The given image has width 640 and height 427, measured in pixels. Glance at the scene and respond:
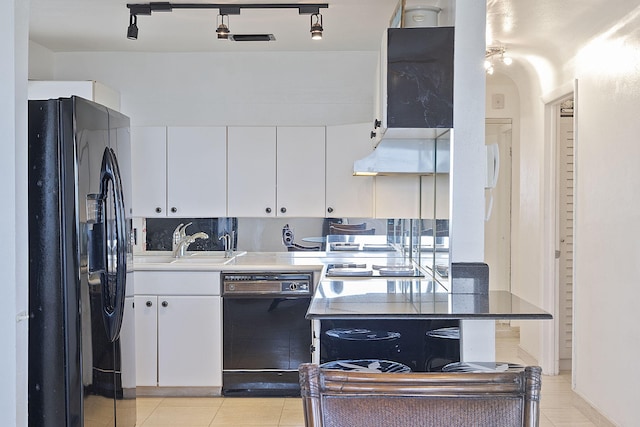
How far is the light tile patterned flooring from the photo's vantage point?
12.5ft

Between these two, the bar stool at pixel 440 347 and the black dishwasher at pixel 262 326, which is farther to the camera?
the black dishwasher at pixel 262 326

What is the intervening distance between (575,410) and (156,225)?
10.2ft

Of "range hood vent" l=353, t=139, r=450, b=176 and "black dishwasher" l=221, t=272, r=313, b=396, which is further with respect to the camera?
"black dishwasher" l=221, t=272, r=313, b=396

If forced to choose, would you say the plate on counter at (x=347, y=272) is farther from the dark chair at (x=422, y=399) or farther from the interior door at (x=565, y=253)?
the dark chair at (x=422, y=399)

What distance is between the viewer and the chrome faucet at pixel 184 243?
4.75m

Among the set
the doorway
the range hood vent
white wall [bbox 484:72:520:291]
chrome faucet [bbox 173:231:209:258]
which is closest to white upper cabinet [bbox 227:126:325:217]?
chrome faucet [bbox 173:231:209:258]

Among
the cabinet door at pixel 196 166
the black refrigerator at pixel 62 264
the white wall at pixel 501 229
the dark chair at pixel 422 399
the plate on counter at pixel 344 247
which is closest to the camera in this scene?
the dark chair at pixel 422 399

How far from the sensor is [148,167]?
4707mm

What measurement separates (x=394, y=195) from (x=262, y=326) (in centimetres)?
130

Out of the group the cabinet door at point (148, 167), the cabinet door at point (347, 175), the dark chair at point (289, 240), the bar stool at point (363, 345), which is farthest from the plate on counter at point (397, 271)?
the cabinet door at point (148, 167)

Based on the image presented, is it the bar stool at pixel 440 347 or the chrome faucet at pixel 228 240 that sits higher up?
the chrome faucet at pixel 228 240

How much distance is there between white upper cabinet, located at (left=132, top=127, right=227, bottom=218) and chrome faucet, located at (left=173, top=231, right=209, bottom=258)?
0.17m
